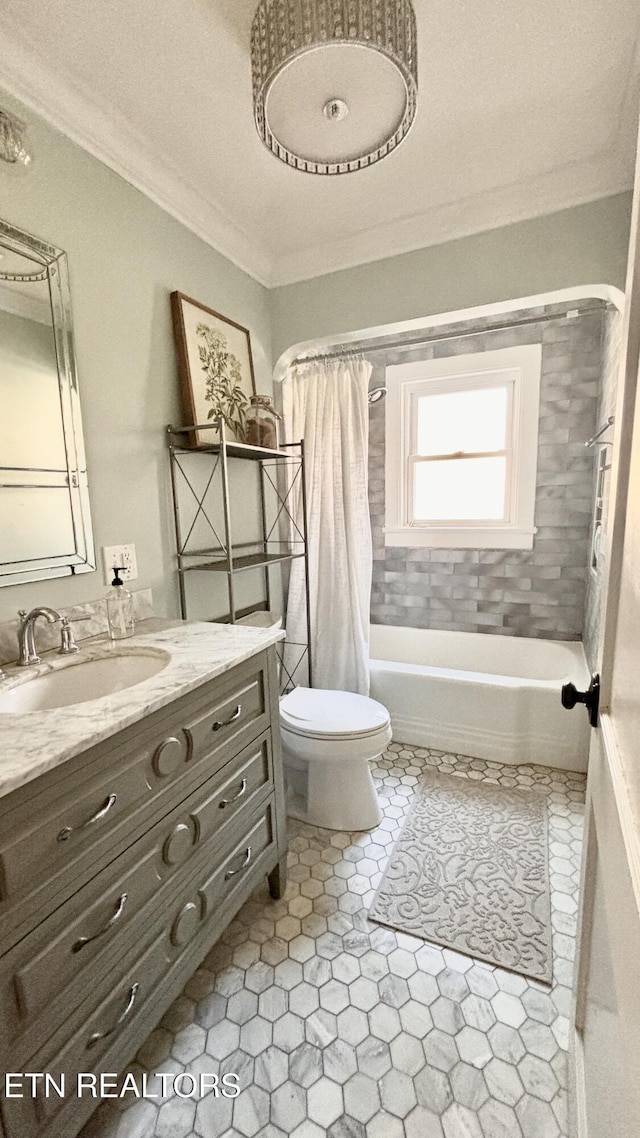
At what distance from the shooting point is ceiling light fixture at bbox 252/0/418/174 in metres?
0.94

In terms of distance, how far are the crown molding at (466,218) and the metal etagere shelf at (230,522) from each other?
796 millimetres

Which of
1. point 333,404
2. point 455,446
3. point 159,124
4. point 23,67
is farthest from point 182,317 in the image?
point 455,446

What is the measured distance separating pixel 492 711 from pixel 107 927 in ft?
5.99

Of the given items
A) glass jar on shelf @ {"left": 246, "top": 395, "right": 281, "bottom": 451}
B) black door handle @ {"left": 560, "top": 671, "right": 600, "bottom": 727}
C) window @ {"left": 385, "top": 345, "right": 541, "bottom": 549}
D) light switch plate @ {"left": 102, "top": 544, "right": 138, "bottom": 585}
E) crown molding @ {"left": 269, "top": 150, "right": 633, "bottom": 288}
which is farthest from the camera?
window @ {"left": 385, "top": 345, "right": 541, "bottom": 549}

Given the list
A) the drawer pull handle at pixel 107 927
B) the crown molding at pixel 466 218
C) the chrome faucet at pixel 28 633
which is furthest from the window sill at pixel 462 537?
the drawer pull handle at pixel 107 927

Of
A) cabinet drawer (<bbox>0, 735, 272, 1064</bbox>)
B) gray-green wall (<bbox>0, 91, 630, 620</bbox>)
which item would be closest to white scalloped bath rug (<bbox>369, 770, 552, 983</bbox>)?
cabinet drawer (<bbox>0, 735, 272, 1064</bbox>)

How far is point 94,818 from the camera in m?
0.82

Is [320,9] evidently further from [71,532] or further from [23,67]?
[71,532]

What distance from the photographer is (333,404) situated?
7.48 ft

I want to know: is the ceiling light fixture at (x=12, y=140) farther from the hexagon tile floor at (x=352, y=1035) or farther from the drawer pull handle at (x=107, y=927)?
the hexagon tile floor at (x=352, y=1035)

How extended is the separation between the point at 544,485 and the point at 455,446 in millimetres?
599

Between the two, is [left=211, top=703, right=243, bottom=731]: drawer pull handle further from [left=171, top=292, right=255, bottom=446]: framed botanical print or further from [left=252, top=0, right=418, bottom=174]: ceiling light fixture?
[left=252, top=0, right=418, bottom=174]: ceiling light fixture

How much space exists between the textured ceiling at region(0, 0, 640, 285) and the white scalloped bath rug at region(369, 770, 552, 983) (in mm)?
2308

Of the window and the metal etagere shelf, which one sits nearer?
the metal etagere shelf
